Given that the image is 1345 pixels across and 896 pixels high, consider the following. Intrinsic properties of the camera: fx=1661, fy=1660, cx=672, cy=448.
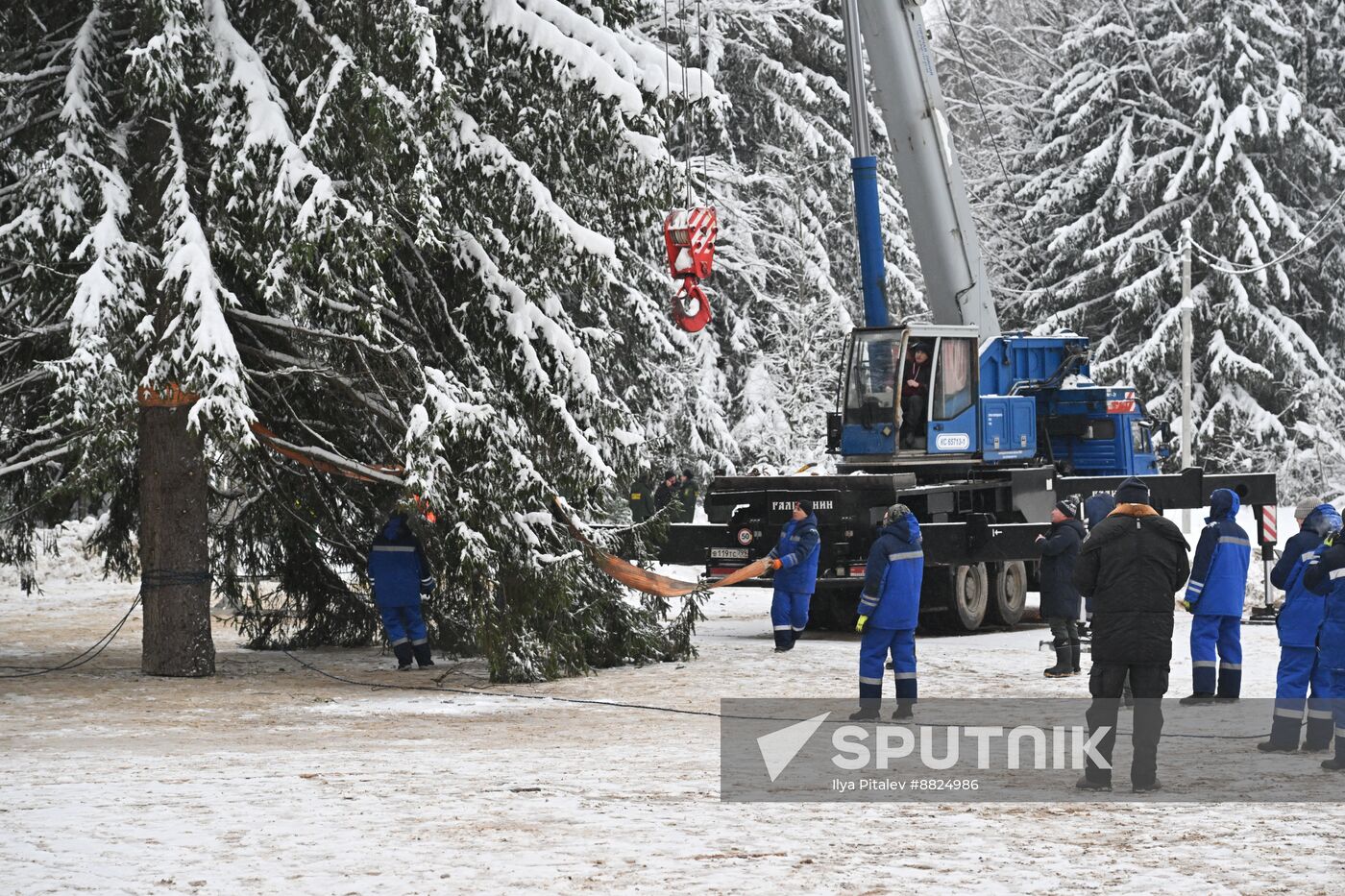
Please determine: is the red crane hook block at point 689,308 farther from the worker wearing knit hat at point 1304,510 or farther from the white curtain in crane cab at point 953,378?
the worker wearing knit hat at point 1304,510

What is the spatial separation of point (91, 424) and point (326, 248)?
7.27 ft

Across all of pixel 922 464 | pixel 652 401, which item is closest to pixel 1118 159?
pixel 652 401

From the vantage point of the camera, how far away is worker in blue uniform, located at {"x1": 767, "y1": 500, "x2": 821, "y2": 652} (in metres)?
17.0

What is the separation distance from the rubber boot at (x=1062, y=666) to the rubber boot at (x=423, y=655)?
5608 mm

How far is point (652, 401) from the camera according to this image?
28.6 meters

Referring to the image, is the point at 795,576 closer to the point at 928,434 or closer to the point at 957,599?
the point at 957,599

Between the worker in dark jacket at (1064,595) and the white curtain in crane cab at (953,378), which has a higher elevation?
the white curtain in crane cab at (953,378)

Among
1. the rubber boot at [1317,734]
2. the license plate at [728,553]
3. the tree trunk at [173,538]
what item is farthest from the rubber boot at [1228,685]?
the tree trunk at [173,538]

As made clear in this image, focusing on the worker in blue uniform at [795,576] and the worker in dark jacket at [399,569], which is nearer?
the worker in dark jacket at [399,569]

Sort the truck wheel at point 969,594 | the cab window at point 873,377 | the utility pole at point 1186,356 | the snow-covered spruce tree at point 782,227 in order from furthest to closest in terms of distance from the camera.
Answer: the utility pole at point 1186,356, the snow-covered spruce tree at point 782,227, the cab window at point 873,377, the truck wheel at point 969,594

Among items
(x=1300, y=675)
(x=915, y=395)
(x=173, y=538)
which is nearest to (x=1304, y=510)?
(x=1300, y=675)

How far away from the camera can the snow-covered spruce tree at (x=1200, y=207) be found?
135 ft

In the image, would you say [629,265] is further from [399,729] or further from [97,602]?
[399,729]

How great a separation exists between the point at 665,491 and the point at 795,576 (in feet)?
43.2
